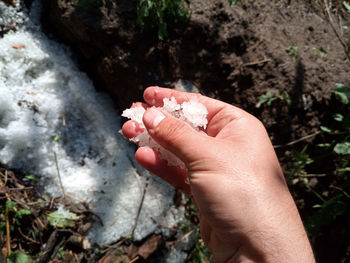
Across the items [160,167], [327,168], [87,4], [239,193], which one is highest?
[87,4]

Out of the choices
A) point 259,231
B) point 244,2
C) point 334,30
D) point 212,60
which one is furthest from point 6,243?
point 334,30

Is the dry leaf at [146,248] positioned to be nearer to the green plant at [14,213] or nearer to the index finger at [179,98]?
the green plant at [14,213]

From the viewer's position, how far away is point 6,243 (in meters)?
2.43

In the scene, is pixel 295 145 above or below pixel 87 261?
above

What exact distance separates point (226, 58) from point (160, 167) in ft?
5.45

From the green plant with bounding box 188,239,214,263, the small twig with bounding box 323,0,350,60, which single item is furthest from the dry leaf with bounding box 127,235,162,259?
the small twig with bounding box 323,0,350,60

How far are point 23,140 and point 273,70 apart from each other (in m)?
3.04

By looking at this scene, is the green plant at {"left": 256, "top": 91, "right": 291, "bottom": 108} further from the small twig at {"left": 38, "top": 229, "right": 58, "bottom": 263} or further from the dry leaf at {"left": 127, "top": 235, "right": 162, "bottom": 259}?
the small twig at {"left": 38, "top": 229, "right": 58, "bottom": 263}

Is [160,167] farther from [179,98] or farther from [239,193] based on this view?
[239,193]

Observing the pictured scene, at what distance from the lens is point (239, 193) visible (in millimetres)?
1574

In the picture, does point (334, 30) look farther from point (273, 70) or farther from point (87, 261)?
point (87, 261)

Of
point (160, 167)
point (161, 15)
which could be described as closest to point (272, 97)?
point (161, 15)

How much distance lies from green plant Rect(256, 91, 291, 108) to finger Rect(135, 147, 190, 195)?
1420mm

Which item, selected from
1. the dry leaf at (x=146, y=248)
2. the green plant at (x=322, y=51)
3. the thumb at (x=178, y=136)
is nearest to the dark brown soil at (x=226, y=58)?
the green plant at (x=322, y=51)
